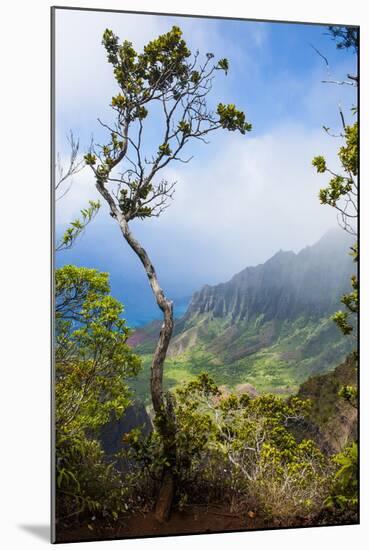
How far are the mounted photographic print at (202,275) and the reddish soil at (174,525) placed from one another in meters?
0.01

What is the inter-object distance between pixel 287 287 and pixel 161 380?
47.9 inches

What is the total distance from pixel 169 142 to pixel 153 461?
230 cm

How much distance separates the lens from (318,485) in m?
7.60

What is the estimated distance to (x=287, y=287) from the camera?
7703 millimetres

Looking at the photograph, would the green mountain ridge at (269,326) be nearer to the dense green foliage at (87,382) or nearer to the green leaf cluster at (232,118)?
the dense green foliage at (87,382)

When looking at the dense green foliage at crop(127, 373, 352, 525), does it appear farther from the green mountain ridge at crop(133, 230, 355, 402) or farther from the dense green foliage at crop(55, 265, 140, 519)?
the dense green foliage at crop(55, 265, 140, 519)

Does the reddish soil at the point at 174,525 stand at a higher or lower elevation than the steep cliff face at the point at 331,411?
lower

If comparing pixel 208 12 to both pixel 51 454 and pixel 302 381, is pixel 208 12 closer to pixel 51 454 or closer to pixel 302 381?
pixel 302 381

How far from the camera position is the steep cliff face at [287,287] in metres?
7.53

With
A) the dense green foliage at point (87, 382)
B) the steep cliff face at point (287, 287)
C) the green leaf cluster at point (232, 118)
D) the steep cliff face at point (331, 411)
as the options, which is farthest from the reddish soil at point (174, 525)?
the green leaf cluster at point (232, 118)

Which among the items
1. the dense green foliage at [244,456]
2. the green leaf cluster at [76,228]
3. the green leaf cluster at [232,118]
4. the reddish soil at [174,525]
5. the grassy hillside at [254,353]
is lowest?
the reddish soil at [174,525]

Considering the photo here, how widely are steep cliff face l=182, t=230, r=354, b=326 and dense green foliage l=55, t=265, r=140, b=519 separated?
1.95 feet

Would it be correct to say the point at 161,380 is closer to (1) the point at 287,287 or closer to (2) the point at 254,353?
(2) the point at 254,353

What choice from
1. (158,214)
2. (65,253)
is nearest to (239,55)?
(158,214)
